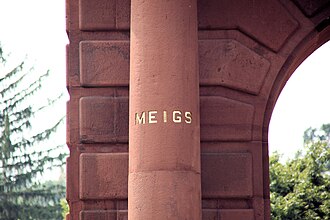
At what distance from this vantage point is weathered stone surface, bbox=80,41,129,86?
13180 mm

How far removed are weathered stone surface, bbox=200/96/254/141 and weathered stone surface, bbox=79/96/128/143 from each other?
1076 millimetres

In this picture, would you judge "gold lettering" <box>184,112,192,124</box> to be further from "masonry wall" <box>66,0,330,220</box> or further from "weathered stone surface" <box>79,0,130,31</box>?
"weathered stone surface" <box>79,0,130,31</box>

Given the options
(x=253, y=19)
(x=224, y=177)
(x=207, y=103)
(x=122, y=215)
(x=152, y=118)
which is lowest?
(x=122, y=215)

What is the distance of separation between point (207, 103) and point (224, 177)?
1020 millimetres

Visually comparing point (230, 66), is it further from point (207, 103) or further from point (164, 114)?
point (164, 114)

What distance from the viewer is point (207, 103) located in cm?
1319

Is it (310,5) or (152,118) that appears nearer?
(152,118)

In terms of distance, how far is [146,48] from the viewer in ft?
38.2

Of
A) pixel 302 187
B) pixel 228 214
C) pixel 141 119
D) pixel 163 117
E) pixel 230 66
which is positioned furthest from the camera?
pixel 302 187

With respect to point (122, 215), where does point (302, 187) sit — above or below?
above

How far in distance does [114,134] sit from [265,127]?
2136 millimetres

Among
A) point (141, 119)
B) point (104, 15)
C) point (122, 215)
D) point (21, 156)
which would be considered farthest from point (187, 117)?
point (21, 156)

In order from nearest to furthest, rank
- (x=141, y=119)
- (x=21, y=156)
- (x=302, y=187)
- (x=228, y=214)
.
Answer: (x=141, y=119)
(x=228, y=214)
(x=302, y=187)
(x=21, y=156)

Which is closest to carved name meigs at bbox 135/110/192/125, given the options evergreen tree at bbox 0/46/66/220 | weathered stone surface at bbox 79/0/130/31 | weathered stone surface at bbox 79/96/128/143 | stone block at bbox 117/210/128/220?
weathered stone surface at bbox 79/96/128/143
